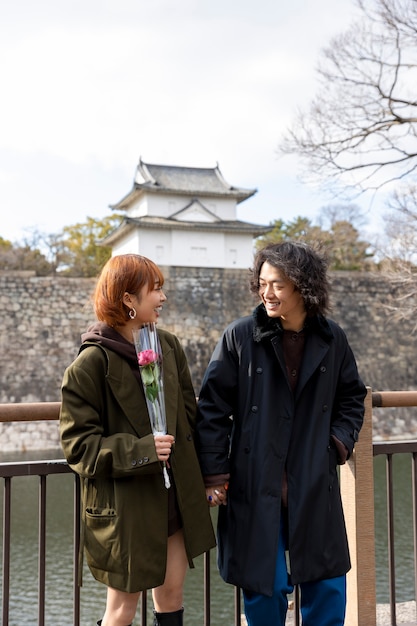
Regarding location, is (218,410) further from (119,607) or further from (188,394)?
(119,607)

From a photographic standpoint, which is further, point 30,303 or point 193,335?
point 193,335

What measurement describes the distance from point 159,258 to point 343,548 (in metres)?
19.3

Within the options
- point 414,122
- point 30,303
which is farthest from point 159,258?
point 414,122

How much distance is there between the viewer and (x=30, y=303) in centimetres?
1576

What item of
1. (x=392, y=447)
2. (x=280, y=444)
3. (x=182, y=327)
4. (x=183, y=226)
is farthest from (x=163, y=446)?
(x=183, y=226)

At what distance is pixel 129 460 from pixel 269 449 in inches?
15.6

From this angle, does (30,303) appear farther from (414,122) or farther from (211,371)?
(211,371)

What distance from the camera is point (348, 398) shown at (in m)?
2.00

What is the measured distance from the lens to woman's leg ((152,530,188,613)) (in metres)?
1.79

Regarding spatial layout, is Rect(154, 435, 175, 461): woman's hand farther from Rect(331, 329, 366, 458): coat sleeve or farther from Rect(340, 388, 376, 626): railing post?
Rect(340, 388, 376, 626): railing post

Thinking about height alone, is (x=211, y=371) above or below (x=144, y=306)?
below

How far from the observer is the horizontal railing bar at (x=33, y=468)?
1966mm

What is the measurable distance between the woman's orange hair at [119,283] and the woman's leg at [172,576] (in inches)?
24.0

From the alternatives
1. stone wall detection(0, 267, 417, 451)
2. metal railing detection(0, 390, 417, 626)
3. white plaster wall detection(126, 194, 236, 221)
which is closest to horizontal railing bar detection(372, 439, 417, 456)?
metal railing detection(0, 390, 417, 626)
